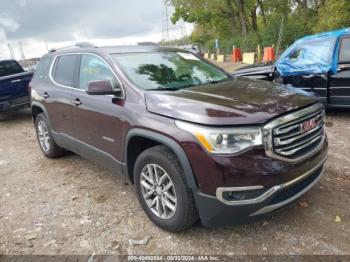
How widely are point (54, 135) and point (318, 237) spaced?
3.92 metres

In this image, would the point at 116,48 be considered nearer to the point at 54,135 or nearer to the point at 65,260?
the point at 54,135

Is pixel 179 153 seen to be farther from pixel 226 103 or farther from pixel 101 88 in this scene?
pixel 101 88

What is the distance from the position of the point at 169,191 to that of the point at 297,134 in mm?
1270

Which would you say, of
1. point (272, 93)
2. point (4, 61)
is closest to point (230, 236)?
point (272, 93)

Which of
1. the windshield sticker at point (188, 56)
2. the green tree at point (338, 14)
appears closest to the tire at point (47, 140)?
the windshield sticker at point (188, 56)

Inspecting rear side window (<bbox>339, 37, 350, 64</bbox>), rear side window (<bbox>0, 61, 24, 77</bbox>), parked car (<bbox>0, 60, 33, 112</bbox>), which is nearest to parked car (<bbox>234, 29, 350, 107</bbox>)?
rear side window (<bbox>339, 37, 350, 64</bbox>)

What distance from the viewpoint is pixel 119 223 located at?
11.7 feet

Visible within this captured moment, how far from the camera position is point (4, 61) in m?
10.3

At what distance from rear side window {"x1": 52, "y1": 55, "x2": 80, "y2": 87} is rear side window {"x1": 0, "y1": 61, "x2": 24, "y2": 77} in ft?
18.8

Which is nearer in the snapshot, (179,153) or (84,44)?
(179,153)

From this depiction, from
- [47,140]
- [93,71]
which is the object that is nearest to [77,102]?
[93,71]

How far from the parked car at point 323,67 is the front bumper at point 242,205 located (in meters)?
3.85

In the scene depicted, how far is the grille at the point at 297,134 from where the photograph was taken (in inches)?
108

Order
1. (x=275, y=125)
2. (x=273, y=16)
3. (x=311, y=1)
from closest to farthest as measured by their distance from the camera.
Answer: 1. (x=275, y=125)
2. (x=311, y=1)
3. (x=273, y=16)
